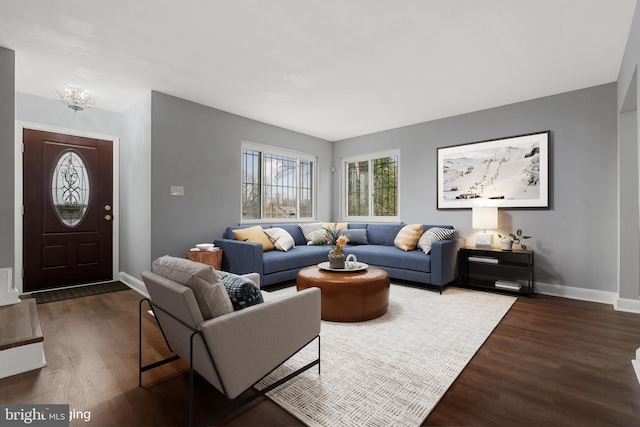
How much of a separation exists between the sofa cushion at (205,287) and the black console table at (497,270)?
3729 millimetres

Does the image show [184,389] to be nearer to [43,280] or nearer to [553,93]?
[43,280]

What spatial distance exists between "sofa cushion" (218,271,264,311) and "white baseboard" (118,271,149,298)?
2.84 m

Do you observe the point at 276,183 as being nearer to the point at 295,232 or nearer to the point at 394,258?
the point at 295,232

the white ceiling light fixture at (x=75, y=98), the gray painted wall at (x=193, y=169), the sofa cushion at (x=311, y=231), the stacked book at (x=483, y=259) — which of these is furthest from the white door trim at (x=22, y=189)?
the stacked book at (x=483, y=259)

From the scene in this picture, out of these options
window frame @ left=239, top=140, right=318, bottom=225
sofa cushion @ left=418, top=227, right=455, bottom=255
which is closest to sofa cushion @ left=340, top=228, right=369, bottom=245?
window frame @ left=239, top=140, right=318, bottom=225

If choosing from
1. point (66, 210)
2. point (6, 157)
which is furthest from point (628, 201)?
point (66, 210)

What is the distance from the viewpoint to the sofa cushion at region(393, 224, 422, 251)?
4.49 meters

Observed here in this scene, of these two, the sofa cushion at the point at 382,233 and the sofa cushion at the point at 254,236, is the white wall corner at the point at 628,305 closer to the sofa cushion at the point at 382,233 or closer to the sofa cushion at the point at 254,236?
the sofa cushion at the point at 382,233

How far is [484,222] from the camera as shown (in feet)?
13.5

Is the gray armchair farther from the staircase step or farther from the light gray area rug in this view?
the staircase step

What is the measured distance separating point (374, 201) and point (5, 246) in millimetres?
5108

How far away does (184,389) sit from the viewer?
1826mm

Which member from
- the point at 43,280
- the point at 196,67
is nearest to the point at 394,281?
the point at 196,67

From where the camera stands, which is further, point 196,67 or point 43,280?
point 43,280
